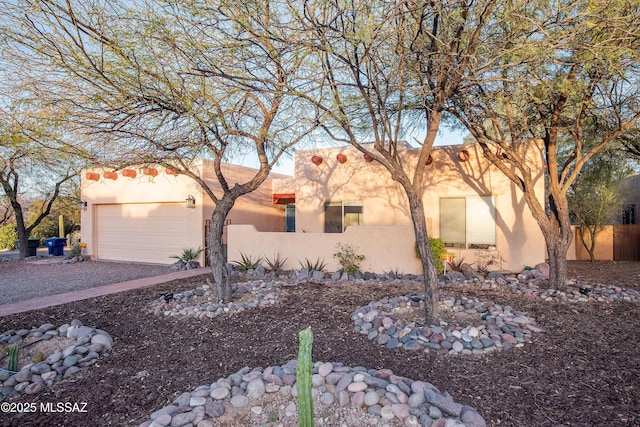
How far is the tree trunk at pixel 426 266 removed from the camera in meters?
4.77

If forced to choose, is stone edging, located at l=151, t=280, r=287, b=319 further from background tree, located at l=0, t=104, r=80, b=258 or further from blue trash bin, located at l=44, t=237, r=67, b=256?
blue trash bin, located at l=44, t=237, r=67, b=256

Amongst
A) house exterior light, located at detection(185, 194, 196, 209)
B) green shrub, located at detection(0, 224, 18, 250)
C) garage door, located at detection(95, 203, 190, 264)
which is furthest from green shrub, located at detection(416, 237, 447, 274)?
green shrub, located at detection(0, 224, 18, 250)

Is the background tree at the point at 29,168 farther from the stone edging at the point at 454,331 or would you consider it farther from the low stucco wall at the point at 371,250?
the low stucco wall at the point at 371,250

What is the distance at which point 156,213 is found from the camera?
1293 centimetres

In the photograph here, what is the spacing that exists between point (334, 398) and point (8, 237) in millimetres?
25042

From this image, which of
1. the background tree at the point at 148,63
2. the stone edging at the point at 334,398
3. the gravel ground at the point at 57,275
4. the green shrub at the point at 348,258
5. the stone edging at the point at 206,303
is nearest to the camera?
the stone edging at the point at 334,398

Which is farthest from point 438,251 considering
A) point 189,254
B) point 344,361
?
point 189,254

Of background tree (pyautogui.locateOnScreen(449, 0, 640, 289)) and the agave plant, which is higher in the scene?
background tree (pyautogui.locateOnScreen(449, 0, 640, 289))

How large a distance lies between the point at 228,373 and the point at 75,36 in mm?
4087

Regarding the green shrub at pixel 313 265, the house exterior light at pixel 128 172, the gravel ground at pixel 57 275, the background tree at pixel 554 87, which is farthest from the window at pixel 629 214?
the house exterior light at pixel 128 172

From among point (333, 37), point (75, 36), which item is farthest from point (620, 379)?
point (75, 36)

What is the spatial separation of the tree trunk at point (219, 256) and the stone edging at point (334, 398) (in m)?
3.24

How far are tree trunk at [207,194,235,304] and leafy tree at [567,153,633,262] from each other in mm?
11108

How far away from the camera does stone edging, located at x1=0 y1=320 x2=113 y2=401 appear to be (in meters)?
3.38
